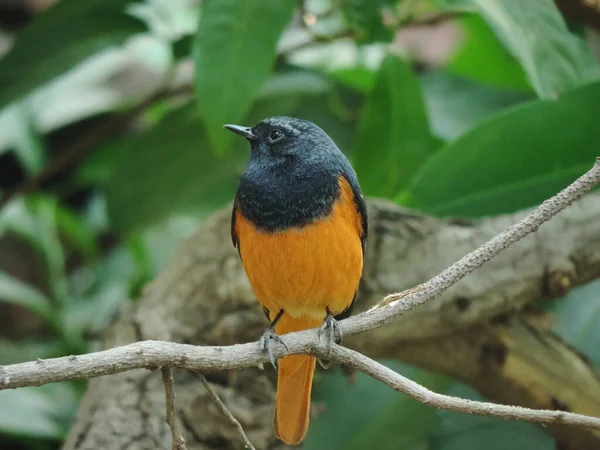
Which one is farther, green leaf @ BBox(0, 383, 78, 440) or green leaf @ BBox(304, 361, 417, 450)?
green leaf @ BBox(0, 383, 78, 440)

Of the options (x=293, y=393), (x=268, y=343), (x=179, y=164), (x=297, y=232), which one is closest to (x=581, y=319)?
(x=293, y=393)

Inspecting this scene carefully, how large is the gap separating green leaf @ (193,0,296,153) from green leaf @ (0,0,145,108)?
2.76 ft

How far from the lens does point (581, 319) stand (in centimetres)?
309

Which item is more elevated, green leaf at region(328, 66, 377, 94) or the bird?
the bird

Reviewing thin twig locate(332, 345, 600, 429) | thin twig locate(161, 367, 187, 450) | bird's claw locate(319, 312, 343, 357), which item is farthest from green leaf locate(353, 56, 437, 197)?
thin twig locate(161, 367, 187, 450)

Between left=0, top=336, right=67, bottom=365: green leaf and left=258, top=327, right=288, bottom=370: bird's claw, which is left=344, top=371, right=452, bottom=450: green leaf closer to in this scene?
left=258, top=327, right=288, bottom=370: bird's claw

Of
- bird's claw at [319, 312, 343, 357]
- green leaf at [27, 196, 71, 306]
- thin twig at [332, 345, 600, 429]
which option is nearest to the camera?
thin twig at [332, 345, 600, 429]

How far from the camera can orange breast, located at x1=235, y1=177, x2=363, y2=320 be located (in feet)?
7.43

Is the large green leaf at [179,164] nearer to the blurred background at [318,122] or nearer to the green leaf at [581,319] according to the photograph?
the blurred background at [318,122]

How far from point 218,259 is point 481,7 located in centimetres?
141

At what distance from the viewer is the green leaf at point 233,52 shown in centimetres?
279

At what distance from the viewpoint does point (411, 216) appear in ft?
9.75

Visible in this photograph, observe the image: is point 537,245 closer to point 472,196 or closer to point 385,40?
point 472,196

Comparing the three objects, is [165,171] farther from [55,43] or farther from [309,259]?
[309,259]
